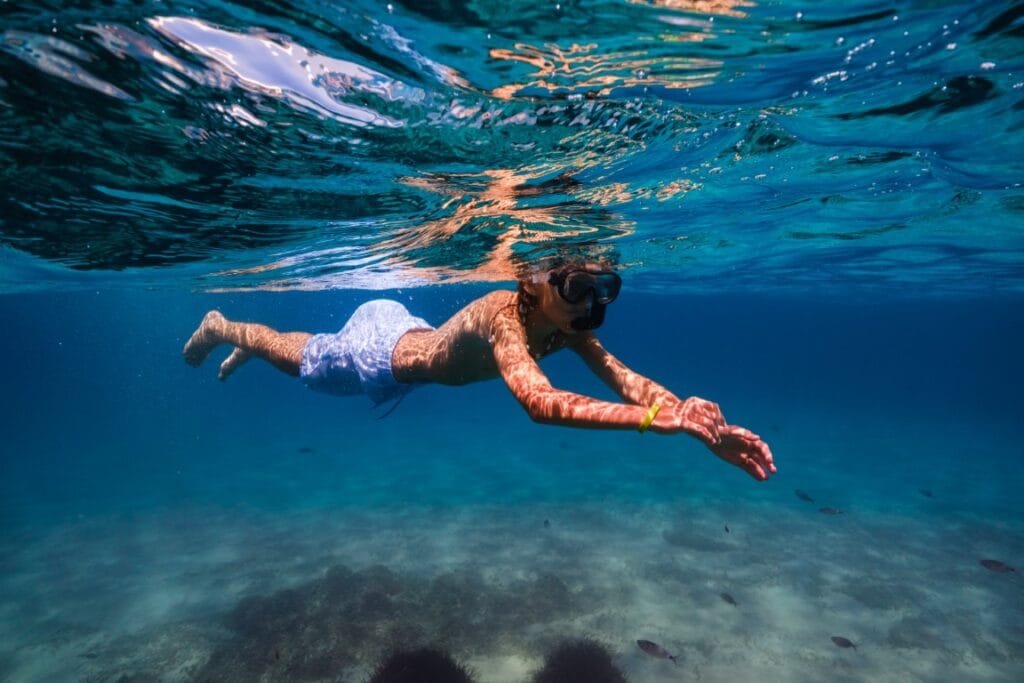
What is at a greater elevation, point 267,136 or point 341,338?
point 267,136

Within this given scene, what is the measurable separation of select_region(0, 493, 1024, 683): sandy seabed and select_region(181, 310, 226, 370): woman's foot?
5884 mm

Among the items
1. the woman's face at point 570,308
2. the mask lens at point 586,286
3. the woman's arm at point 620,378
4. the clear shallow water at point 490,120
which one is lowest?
the woman's arm at point 620,378

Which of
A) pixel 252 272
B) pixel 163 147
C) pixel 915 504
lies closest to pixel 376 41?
pixel 163 147

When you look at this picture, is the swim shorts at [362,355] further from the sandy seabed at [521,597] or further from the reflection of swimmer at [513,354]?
the sandy seabed at [521,597]

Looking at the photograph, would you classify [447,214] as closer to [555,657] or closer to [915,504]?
[555,657]

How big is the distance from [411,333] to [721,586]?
989cm

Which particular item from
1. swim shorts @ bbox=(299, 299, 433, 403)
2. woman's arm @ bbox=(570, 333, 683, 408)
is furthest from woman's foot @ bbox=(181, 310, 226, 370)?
woman's arm @ bbox=(570, 333, 683, 408)

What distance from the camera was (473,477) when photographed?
2461 cm

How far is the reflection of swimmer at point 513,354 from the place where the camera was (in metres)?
3.52

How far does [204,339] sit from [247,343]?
1.57m

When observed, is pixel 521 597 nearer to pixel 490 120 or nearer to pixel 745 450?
pixel 745 450

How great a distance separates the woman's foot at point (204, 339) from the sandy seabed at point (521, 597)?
5884 millimetres

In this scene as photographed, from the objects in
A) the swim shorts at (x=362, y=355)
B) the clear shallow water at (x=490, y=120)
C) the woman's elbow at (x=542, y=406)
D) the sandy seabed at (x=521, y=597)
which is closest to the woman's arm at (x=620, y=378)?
the woman's elbow at (x=542, y=406)

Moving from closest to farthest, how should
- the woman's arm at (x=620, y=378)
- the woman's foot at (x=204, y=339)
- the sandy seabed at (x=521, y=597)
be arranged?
the woman's arm at (x=620, y=378) → the sandy seabed at (x=521, y=597) → the woman's foot at (x=204, y=339)
